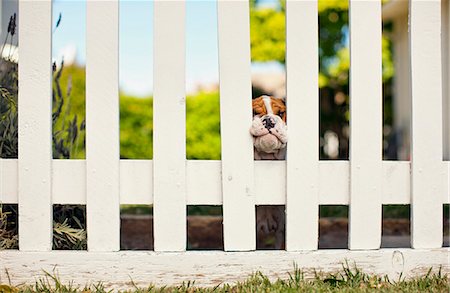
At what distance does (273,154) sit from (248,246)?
36 centimetres

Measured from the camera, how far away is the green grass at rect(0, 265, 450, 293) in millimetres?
1775

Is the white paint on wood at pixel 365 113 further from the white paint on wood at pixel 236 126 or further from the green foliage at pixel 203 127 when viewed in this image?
the green foliage at pixel 203 127

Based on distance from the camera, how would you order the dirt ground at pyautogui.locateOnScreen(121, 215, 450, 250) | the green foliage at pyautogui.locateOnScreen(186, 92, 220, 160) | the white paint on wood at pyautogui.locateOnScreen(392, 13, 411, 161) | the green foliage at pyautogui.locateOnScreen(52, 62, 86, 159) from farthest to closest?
the white paint on wood at pyautogui.locateOnScreen(392, 13, 411, 161)
the green foliage at pyautogui.locateOnScreen(186, 92, 220, 160)
the dirt ground at pyautogui.locateOnScreen(121, 215, 450, 250)
the green foliage at pyautogui.locateOnScreen(52, 62, 86, 159)

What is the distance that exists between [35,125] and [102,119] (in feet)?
0.75

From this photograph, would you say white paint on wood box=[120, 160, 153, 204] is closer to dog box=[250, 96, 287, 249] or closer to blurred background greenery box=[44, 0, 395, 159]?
dog box=[250, 96, 287, 249]

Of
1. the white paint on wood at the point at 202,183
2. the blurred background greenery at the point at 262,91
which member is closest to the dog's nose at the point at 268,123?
the white paint on wood at the point at 202,183

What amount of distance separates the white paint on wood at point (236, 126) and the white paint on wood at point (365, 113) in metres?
0.36

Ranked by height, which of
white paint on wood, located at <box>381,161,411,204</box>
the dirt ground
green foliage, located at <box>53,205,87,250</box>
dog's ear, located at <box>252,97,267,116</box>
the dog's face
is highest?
dog's ear, located at <box>252,97,267,116</box>

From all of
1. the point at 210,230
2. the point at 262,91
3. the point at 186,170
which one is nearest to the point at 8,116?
the point at 186,170

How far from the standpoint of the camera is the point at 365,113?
191cm

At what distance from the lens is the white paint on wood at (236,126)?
1.87 metres

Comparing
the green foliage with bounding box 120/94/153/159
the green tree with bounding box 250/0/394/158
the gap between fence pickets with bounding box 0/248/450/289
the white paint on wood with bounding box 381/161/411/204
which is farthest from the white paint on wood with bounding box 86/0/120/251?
the green tree with bounding box 250/0/394/158

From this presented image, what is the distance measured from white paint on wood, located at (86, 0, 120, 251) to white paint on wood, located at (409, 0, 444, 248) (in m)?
1.04

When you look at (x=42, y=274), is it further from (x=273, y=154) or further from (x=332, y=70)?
(x=332, y=70)
